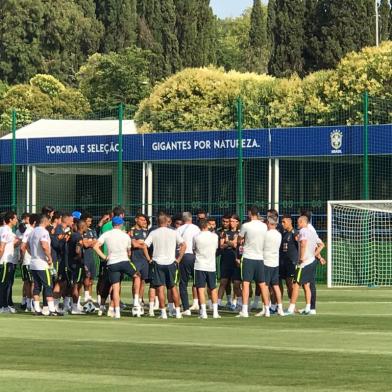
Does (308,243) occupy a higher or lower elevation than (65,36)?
lower

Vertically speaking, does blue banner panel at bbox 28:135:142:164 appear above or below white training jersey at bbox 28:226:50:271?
above

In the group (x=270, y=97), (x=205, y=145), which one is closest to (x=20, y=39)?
(x=270, y=97)

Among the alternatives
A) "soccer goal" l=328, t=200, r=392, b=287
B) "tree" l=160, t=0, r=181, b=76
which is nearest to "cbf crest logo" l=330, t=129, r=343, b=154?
"soccer goal" l=328, t=200, r=392, b=287

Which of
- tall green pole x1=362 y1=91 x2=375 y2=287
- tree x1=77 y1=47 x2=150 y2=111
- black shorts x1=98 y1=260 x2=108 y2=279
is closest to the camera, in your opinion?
black shorts x1=98 y1=260 x2=108 y2=279

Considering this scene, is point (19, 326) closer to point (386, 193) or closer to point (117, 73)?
point (386, 193)

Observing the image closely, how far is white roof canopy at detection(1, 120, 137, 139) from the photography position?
177 feet

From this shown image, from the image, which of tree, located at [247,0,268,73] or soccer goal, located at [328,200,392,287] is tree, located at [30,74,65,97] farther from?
soccer goal, located at [328,200,392,287]

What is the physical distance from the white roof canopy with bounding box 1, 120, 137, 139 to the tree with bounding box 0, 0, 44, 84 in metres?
47.0

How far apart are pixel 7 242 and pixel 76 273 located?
4.77ft

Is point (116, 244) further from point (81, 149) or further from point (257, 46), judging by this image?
point (257, 46)

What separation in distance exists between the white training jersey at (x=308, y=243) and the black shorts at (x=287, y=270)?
104 centimetres

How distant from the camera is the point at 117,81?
92.9 m

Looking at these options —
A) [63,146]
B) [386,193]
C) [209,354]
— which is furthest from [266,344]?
[63,146]

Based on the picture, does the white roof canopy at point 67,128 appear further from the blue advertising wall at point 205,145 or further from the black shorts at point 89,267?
the black shorts at point 89,267
